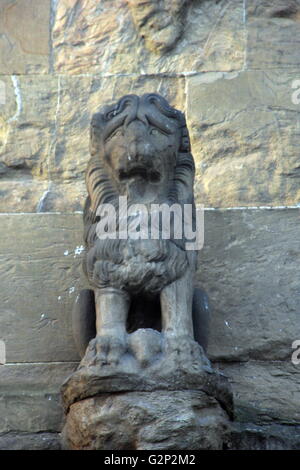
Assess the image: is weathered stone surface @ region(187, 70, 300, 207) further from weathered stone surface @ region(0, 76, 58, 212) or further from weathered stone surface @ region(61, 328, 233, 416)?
weathered stone surface @ region(61, 328, 233, 416)

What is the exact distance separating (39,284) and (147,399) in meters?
1.46

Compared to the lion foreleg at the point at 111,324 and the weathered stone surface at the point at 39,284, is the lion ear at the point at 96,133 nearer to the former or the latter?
the lion foreleg at the point at 111,324

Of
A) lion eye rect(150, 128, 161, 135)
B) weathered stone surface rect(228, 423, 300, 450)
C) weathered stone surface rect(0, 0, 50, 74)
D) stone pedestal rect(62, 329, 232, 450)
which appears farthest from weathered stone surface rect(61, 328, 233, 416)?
weathered stone surface rect(0, 0, 50, 74)

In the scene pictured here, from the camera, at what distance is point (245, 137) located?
6.02 metres

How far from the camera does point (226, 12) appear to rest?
6352 mm

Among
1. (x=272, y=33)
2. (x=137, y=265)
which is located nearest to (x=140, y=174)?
(x=137, y=265)

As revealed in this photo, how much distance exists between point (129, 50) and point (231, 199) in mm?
1082

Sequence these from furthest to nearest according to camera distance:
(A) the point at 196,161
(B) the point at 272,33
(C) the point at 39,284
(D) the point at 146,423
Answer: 1. (B) the point at 272,33
2. (A) the point at 196,161
3. (C) the point at 39,284
4. (D) the point at 146,423

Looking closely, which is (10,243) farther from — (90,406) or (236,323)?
(90,406)

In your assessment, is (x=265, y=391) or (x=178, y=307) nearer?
(x=178, y=307)

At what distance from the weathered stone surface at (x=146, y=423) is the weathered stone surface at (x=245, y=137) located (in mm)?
1852

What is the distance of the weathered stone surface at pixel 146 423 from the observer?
411 cm

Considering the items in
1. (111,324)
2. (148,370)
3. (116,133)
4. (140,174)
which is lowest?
(148,370)

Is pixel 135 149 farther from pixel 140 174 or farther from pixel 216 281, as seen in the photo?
pixel 216 281
